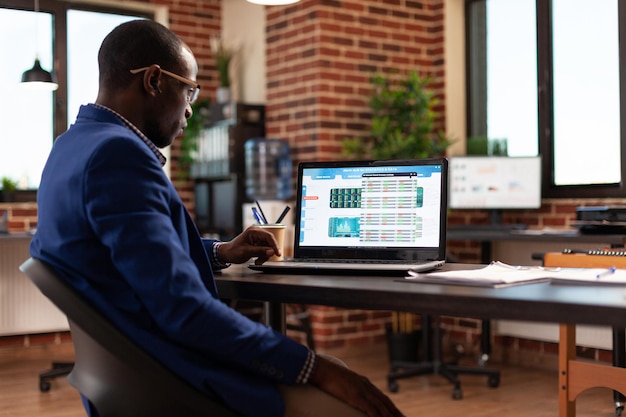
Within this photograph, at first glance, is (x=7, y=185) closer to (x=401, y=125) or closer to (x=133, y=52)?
(x=401, y=125)

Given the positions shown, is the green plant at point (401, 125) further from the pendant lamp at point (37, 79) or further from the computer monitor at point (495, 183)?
the pendant lamp at point (37, 79)

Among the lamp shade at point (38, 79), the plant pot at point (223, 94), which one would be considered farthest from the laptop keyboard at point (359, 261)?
the plant pot at point (223, 94)

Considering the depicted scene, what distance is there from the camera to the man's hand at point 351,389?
145 centimetres

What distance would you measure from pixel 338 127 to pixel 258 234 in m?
3.28

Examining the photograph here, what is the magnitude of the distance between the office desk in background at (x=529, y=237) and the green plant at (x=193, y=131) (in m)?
2.19

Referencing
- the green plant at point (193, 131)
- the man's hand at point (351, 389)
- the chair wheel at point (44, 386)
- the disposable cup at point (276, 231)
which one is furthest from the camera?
the green plant at point (193, 131)

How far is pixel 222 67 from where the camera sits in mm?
5938

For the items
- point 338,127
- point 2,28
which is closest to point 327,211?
point 338,127

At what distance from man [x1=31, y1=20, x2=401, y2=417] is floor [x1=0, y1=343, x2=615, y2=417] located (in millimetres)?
2483

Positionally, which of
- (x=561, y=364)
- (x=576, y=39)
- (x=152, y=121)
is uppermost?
(x=576, y=39)

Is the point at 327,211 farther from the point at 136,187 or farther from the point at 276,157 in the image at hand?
the point at 276,157

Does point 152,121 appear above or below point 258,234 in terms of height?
above

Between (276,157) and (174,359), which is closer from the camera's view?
(174,359)

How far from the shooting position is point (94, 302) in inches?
55.6
